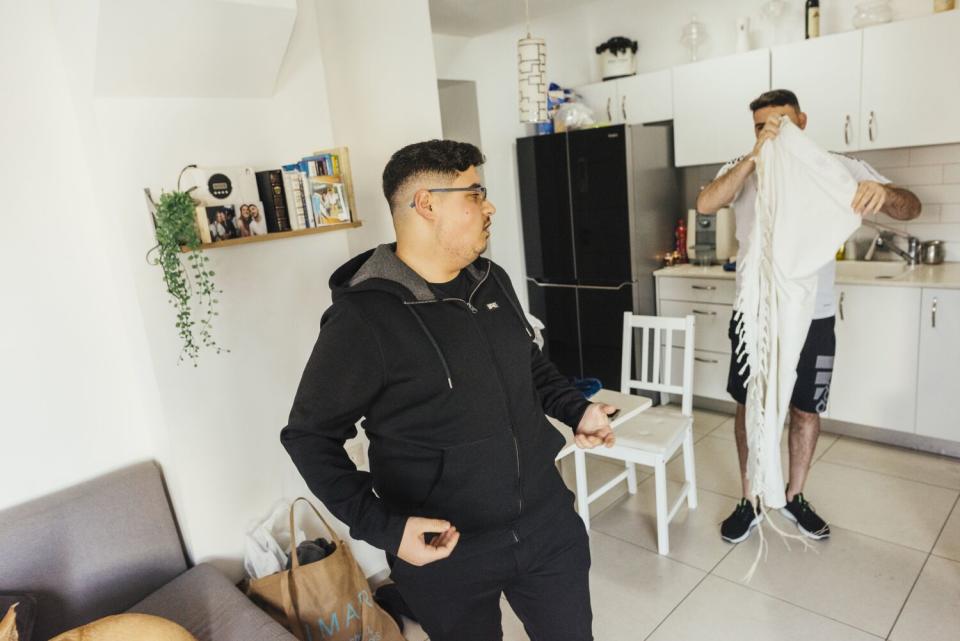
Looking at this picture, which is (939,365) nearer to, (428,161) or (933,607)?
(933,607)

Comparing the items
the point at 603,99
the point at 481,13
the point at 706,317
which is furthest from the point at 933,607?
the point at 481,13

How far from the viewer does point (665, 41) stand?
407cm

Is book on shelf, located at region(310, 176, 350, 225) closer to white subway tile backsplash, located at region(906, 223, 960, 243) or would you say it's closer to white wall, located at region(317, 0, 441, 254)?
white wall, located at region(317, 0, 441, 254)

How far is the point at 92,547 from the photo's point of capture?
1778 mm

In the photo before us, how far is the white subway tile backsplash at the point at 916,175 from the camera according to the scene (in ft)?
11.0

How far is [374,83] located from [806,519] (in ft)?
7.90

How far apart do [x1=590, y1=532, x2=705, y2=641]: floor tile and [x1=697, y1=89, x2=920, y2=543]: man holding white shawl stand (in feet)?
1.53

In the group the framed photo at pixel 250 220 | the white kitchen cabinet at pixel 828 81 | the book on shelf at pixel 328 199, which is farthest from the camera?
the white kitchen cabinet at pixel 828 81

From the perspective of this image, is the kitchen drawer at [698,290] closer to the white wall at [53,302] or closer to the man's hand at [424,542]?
the man's hand at [424,542]

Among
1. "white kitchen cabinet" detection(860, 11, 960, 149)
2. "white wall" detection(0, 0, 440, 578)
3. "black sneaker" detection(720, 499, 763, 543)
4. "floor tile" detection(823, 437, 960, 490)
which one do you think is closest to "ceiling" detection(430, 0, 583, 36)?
"white wall" detection(0, 0, 440, 578)

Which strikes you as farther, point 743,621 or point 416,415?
point 743,621

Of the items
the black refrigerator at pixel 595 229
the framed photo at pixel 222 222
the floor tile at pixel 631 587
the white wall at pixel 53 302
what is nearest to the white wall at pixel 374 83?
the framed photo at pixel 222 222

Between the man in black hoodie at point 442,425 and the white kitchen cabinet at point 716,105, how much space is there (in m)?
2.72

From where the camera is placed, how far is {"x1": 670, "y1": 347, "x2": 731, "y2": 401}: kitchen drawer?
3.80m
